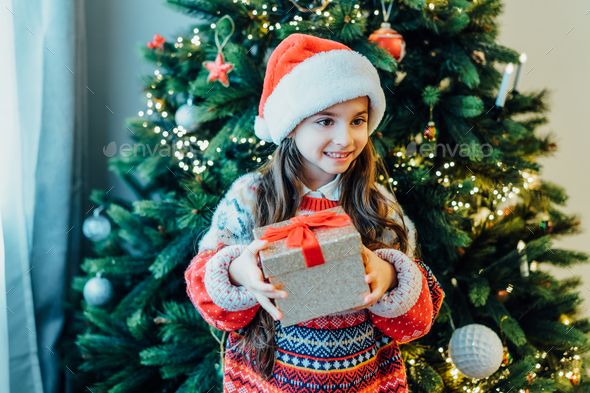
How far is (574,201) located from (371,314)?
1.28 metres

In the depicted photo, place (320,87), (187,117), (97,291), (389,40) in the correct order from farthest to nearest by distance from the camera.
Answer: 1. (97,291)
2. (187,117)
3. (389,40)
4. (320,87)

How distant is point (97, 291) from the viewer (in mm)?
1298

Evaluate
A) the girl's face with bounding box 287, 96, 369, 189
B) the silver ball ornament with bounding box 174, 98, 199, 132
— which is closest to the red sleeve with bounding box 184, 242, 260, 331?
the girl's face with bounding box 287, 96, 369, 189

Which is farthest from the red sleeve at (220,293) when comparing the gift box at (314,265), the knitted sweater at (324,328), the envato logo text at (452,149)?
the envato logo text at (452,149)

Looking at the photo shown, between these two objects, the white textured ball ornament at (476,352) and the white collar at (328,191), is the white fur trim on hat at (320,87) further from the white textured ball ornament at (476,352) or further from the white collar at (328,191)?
the white textured ball ornament at (476,352)

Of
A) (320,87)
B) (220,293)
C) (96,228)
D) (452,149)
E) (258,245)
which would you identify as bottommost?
(96,228)

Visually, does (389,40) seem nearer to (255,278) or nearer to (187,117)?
(187,117)

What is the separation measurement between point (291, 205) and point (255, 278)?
23 centimetres

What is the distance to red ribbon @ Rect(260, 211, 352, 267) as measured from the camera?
0.62 metres

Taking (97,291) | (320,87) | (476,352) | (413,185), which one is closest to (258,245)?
(320,87)

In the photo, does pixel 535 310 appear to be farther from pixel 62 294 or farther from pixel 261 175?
pixel 62 294

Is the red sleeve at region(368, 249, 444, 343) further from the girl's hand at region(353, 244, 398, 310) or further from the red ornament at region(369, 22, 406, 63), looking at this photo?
the red ornament at region(369, 22, 406, 63)

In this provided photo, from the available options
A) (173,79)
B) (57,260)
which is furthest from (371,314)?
(57,260)

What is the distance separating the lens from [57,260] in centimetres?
138
